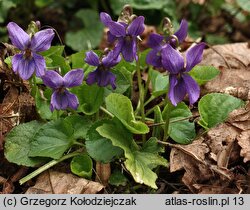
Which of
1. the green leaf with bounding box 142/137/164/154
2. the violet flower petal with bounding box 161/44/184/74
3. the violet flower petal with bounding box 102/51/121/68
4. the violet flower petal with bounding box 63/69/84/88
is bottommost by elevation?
the green leaf with bounding box 142/137/164/154

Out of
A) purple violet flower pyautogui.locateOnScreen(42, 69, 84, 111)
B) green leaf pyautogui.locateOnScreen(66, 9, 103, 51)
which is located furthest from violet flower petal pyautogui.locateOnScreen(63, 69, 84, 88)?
green leaf pyautogui.locateOnScreen(66, 9, 103, 51)

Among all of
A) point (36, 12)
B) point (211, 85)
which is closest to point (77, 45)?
point (36, 12)

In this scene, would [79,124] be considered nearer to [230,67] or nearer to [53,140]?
[53,140]

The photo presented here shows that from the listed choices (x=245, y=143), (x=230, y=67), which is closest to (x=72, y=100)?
(x=245, y=143)

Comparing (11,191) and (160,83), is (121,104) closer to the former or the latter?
(160,83)

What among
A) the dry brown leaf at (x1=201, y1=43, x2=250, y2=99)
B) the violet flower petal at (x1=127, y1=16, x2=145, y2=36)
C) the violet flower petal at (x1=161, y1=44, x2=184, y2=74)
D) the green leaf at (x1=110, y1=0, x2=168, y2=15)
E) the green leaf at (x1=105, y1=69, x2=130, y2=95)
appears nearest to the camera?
the violet flower petal at (x1=161, y1=44, x2=184, y2=74)

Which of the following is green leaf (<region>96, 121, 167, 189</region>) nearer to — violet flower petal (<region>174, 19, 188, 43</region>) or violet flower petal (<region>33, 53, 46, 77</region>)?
→ violet flower petal (<region>33, 53, 46, 77</region>)

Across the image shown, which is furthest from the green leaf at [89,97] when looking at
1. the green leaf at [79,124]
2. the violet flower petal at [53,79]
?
the violet flower petal at [53,79]

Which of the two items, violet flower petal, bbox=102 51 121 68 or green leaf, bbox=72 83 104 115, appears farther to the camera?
green leaf, bbox=72 83 104 115
